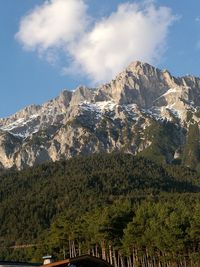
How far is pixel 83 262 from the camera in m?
32.9

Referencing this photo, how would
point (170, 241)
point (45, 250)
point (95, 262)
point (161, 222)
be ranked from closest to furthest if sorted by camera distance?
point (95, 262), point (170, 241), point (161, 222), point (45, 250)

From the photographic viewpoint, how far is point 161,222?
10362 centimetres

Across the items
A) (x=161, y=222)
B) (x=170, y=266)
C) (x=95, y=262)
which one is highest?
(x=161, y=222)

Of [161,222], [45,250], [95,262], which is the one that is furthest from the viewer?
[45,250]

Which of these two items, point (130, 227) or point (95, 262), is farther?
point (130, 227)

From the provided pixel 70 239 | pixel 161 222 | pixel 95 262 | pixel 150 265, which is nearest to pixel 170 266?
pixel 150 265

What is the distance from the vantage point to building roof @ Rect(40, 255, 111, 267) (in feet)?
101

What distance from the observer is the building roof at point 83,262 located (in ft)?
101

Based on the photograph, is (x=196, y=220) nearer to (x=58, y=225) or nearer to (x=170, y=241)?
(x=170, y=241)

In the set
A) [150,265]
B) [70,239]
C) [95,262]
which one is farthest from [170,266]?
[95,262]

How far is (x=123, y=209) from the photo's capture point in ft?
384

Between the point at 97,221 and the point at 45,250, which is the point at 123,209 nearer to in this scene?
the point at 97,221

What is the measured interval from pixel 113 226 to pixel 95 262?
241 feet

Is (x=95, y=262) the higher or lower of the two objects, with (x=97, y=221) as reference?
lower
